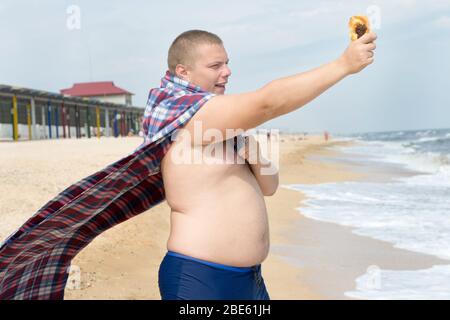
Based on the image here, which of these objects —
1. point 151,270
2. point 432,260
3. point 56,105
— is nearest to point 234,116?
point 151,270

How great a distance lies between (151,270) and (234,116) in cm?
431

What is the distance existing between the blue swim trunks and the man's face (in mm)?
694

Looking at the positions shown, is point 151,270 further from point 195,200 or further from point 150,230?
point 195,200

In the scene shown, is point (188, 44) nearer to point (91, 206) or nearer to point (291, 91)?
point (291, 91)

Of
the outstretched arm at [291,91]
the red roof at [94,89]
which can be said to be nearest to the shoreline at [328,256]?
the outstretched arm at [291,91]

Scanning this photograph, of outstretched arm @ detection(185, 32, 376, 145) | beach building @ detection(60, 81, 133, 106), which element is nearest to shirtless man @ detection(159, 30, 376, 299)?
outstretched arm @ detection(185, 32, 376, 145)

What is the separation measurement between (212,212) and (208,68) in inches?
22.6

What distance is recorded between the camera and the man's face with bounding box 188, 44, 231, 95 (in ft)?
7.52

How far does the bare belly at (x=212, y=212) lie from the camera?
2.25 meters

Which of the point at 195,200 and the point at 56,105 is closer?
the point at 195,200

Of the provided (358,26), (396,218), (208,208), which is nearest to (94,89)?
(396,218)

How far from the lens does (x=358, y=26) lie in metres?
1.96

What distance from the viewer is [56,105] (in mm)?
37719
